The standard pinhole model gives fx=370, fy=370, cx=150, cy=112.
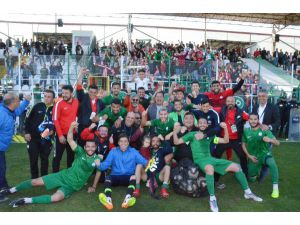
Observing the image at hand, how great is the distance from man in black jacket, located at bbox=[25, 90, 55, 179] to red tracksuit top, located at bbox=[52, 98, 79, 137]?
0.18 metres

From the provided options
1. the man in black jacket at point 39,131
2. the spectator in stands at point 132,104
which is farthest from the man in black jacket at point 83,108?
the spectator in stands at point 132,104

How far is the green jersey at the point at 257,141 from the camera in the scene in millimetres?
6906

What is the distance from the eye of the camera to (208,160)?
244 inches

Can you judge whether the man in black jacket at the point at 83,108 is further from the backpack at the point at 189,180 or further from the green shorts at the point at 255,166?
the green shorts at the point at 255,166

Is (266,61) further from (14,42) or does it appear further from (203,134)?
(203,134)

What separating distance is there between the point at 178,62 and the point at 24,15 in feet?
47.3

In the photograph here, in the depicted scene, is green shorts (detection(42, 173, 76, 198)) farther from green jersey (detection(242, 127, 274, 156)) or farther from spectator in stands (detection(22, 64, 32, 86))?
spectator in stands (detection(22, 64, 32, 86))

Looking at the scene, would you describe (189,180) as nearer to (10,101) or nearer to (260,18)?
(10,101)

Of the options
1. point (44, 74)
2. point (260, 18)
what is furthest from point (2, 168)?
point (260, 18)

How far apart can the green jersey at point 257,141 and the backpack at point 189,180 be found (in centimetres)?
136

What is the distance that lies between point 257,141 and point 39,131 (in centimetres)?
401

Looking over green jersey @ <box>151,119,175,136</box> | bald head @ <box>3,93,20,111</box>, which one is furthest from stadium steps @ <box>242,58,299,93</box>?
bald head @ <box>3,93,20,111</box>

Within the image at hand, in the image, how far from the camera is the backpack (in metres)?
6.16

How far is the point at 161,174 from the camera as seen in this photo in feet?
21.7
